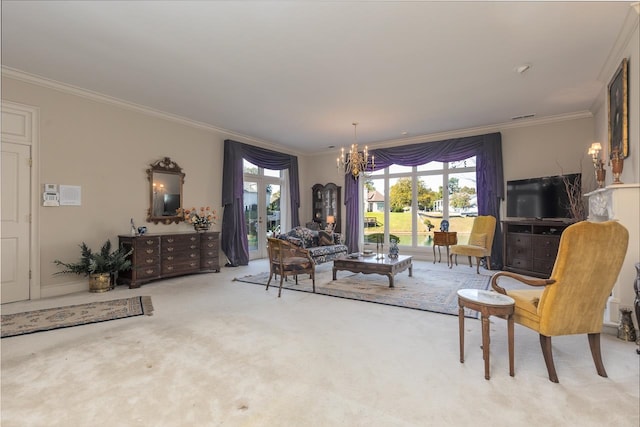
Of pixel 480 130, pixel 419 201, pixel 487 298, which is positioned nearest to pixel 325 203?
pixel 419 201

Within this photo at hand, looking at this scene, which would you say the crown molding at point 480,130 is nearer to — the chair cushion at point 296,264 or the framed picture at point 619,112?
the framed picture at point 619,112

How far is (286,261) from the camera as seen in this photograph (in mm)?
4363

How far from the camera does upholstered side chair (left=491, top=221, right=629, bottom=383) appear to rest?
6.31ft

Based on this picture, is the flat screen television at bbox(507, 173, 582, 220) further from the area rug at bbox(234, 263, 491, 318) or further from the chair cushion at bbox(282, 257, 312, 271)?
the chair cushion at bbox(282, 257, 312, 271)

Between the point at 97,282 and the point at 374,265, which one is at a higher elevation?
the point at 374,265

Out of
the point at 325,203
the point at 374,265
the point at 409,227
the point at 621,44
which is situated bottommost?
the point at 374,265

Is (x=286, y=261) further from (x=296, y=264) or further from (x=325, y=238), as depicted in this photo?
(x=325, y=238)

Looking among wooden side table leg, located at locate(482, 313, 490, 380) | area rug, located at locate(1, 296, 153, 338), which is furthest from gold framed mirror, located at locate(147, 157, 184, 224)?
wooden side table leg, located at locate(482, 313, 490, 380)

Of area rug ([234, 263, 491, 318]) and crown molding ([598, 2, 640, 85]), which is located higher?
crown molding ([598, 2, 640, 85])

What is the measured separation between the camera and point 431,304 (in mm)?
3613

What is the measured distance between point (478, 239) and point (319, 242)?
3147mm

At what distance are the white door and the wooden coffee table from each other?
4212mm

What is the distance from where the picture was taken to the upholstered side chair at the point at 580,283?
1925 millimetres

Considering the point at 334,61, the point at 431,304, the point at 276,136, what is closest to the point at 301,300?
the point at 431,304
